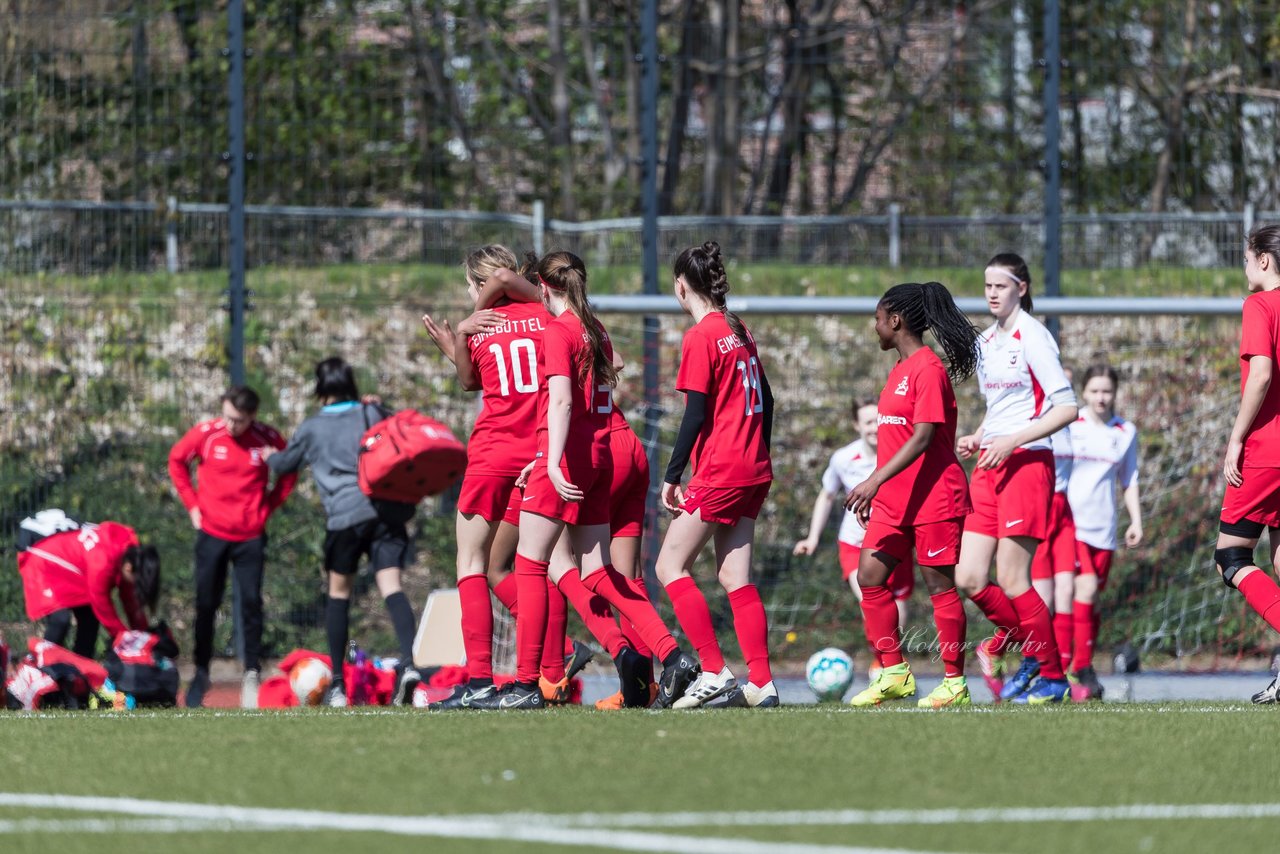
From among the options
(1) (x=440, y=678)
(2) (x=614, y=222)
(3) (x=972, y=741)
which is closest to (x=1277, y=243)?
(3) (x=972, y=741)

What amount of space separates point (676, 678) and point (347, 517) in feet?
11.5

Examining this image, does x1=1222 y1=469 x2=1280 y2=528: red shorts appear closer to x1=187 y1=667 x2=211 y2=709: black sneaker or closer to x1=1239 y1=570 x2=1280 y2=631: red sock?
x1=1239 y1=570 x2=1280 y2=631: red sock

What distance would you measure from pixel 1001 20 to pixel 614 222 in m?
3.01

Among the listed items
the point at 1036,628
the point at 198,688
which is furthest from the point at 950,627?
the point at 198,688

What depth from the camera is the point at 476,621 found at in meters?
7.94

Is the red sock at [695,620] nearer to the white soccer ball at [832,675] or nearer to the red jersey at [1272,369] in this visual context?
the white soccer ball at [832,675]

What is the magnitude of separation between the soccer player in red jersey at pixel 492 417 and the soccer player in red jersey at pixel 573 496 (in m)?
0.25

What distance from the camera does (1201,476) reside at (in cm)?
1198

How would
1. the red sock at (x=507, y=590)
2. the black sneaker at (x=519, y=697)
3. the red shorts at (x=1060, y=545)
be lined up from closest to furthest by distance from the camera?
1. the black sneaker at (x=519, y=697)
2. the red sock at (x=507, y=590)
3. the red shorts at (x=1060, y=545)

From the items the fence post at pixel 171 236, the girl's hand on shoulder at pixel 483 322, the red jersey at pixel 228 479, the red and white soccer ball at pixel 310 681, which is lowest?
the red and white soccer ball at pixel 310 681

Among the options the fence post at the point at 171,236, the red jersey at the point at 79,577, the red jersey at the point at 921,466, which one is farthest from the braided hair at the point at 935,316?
the fence post at the point at 171,236

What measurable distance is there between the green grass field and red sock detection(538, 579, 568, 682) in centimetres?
120

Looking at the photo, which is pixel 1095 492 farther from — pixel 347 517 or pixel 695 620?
pixel 347 517

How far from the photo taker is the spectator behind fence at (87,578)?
1014 centimetres
